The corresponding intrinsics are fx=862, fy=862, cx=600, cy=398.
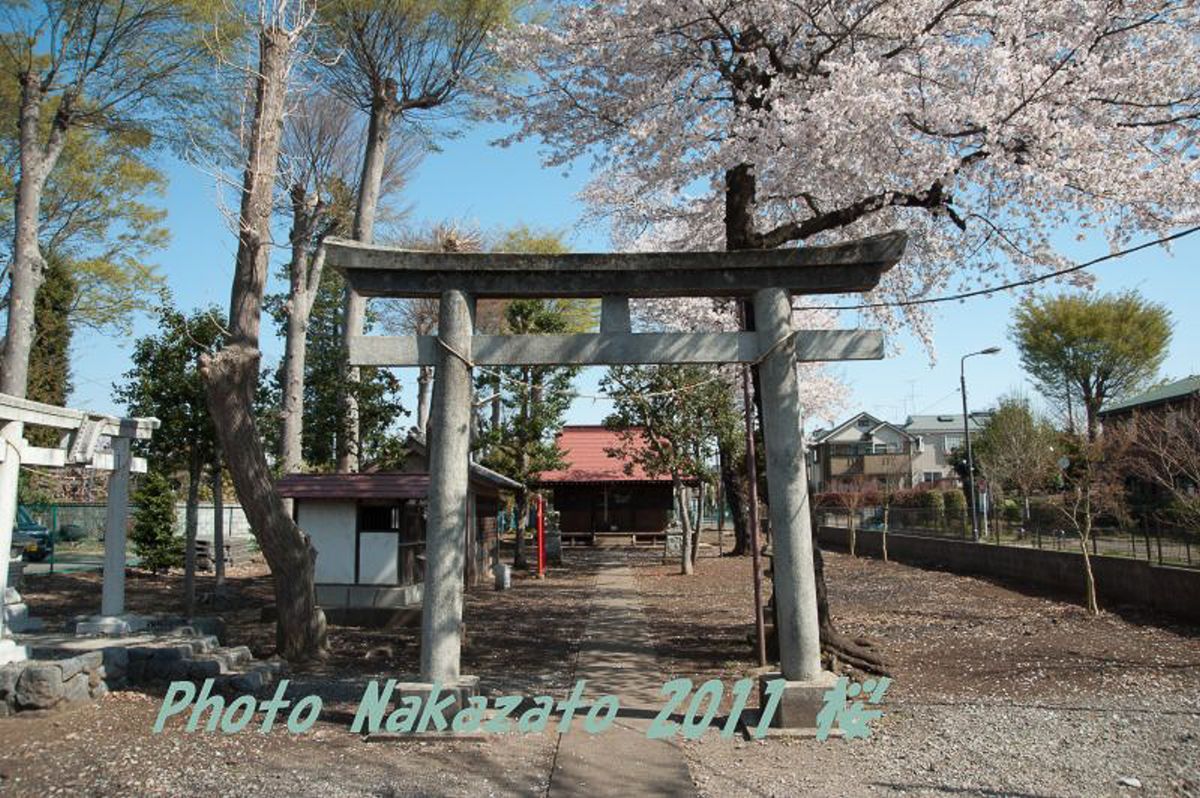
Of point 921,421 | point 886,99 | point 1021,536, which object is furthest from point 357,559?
point 921,421

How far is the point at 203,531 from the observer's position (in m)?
27.2

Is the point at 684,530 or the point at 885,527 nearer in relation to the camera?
the point at 684,530

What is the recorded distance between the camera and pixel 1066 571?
15.8 metres

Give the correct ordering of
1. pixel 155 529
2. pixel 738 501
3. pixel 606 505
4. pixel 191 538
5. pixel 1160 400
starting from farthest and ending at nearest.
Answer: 1. pixel 606 505
2. pixel 1160 400
3. pixel 738 501
4. pixel 155 529
5. pixel 191 538

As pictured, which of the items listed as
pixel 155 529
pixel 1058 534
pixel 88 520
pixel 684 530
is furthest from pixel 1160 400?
pixel 88 520

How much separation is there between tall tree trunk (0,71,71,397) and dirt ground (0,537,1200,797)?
436 centimetres

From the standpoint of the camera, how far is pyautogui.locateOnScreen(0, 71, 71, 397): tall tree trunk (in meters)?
13.8

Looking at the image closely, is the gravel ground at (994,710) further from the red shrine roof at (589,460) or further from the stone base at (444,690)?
the red shrine roof at (589,460)

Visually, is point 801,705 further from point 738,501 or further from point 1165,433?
point 738,501

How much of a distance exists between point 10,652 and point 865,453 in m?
54.6

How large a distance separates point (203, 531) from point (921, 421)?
2096 inches

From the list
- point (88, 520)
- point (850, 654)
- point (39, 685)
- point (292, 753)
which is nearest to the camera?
point (292, 753)

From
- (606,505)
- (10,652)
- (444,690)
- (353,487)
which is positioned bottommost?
(444,690)

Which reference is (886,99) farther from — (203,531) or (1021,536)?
(203,531)
